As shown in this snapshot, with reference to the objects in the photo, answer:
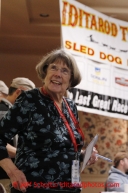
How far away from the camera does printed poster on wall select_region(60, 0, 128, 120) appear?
4211mm

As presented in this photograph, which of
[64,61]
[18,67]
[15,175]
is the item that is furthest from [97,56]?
[18,67]

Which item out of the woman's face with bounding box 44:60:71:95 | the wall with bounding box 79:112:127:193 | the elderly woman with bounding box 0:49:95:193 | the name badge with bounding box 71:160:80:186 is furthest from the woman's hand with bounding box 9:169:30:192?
the wall with bounding box 79:112:127:193

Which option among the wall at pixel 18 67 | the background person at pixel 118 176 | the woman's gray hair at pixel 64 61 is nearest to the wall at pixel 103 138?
the wall at pixel 18 67

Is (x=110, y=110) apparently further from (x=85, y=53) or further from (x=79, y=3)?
(x=79, y=3)

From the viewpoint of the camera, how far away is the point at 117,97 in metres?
4.57

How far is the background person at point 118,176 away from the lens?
2860 mm

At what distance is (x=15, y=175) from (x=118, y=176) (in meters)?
2.33

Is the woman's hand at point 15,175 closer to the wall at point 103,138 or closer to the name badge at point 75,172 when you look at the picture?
the name badge at point 75,172

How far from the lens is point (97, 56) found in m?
4.46

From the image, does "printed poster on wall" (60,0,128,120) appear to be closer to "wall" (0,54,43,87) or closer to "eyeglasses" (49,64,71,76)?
"eyeglasses" (49,64,71,76)

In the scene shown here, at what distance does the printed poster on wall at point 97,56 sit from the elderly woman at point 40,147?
2318 millimetres

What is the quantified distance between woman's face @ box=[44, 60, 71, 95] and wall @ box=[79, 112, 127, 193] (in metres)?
4.98

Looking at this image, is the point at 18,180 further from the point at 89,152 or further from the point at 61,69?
the point at 61,69

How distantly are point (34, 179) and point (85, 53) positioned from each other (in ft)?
8.93
